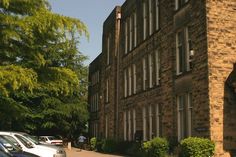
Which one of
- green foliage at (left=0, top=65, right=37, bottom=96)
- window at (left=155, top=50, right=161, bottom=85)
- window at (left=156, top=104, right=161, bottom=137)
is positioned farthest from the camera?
window at (left=155, top=50, right=161, bottom=85)

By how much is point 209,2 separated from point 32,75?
971 centimetres

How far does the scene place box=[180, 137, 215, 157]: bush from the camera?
23281 mm

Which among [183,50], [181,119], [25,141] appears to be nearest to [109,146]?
[181,119]

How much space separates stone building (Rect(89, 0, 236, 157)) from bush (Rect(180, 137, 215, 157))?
23.0 inches

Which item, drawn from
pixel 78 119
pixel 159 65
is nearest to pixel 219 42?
pixel 159 65

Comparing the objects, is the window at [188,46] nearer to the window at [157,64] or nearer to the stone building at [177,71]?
the stone building at [177,71]

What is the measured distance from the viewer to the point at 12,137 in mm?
19344

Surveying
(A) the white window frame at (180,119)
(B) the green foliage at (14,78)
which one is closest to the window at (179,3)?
(A) the white window frame at (180,119)

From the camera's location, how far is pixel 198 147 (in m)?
23.2

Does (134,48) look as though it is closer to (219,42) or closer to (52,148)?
(219,42)

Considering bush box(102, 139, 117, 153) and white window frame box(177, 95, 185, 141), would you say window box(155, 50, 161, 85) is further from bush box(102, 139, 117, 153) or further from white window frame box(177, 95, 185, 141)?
bush box(102, 139, 117, 153)

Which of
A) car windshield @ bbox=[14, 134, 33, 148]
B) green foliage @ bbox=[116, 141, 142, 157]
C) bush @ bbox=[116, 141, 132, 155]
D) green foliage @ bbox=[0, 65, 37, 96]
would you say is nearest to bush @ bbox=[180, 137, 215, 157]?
car windshield @ bbox=[14, 134, 33, 148]

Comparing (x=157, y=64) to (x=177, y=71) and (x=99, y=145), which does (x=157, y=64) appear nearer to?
(x=177, y=71)

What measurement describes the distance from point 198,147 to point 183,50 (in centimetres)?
692
